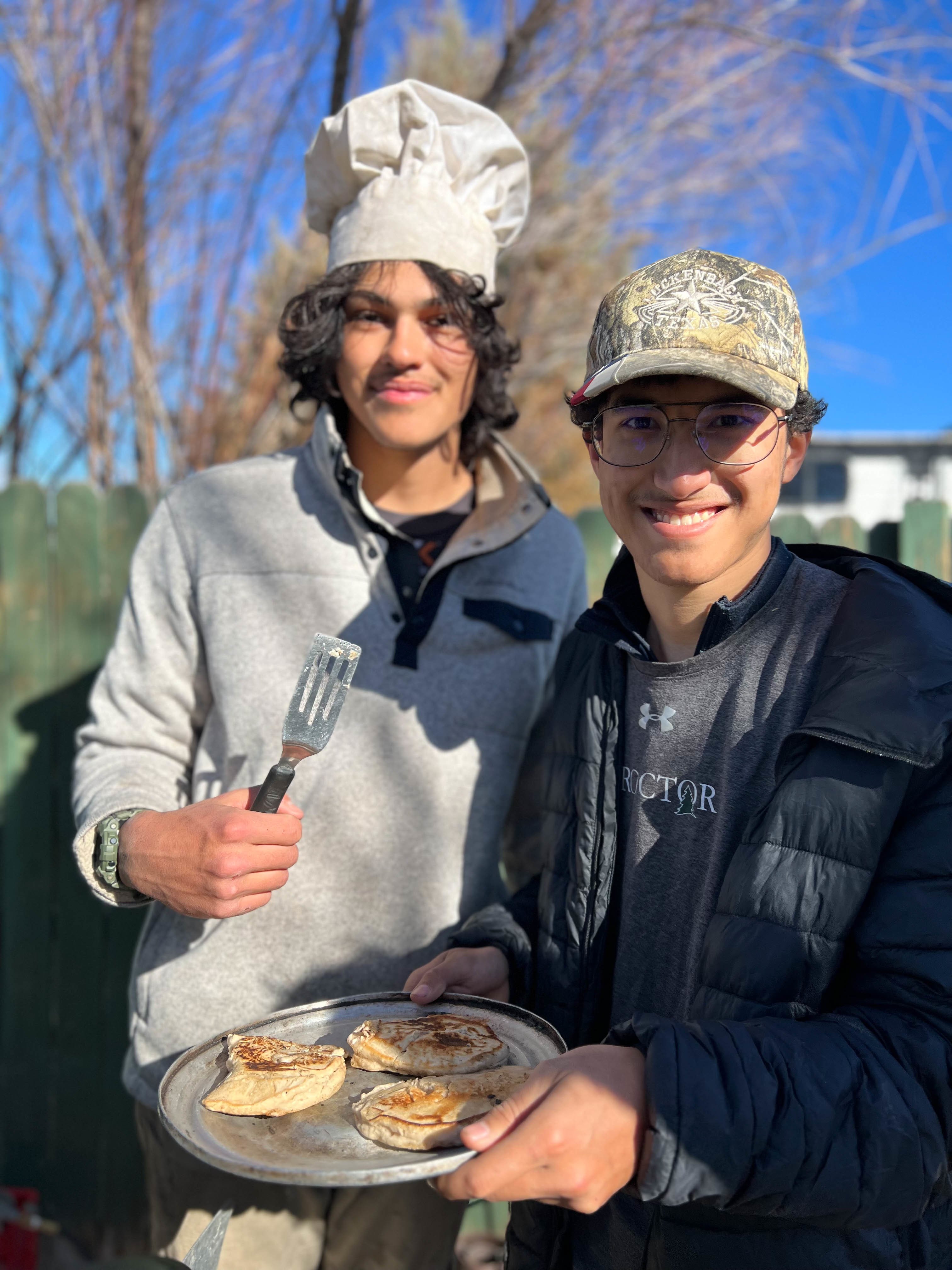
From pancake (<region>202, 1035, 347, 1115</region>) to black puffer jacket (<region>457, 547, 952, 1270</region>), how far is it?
574 mm

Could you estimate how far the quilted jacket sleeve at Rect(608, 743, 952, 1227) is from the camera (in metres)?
1.19

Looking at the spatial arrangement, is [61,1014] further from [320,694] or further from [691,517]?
[691,517]

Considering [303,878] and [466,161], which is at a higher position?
[466,161]

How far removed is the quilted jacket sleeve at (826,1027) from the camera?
119 cm

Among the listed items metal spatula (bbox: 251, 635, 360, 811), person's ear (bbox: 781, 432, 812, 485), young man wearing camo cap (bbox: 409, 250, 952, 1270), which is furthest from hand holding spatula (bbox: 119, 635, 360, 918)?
person's ear (bbox: 781, 432, 812, 485)

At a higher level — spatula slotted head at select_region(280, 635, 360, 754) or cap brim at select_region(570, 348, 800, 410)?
cap brim at select_region(570, 348, 800, 410)

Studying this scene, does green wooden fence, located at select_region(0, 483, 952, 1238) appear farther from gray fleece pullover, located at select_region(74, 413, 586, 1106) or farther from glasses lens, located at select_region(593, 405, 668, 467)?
glasses lens, located at select_region(593, 405, 668, 467)

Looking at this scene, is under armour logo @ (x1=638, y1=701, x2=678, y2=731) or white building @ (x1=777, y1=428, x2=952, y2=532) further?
white building @ (x1=777, y1=428, x2=952, y2=532)

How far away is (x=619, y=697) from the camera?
1865mm

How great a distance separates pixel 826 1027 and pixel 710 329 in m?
1.11

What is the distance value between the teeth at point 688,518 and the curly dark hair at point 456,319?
1033mm

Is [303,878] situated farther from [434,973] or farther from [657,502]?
[657,502]

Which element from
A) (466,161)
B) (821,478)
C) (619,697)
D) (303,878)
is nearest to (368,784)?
(303,878)

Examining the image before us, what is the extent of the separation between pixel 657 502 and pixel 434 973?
105 centimetres
